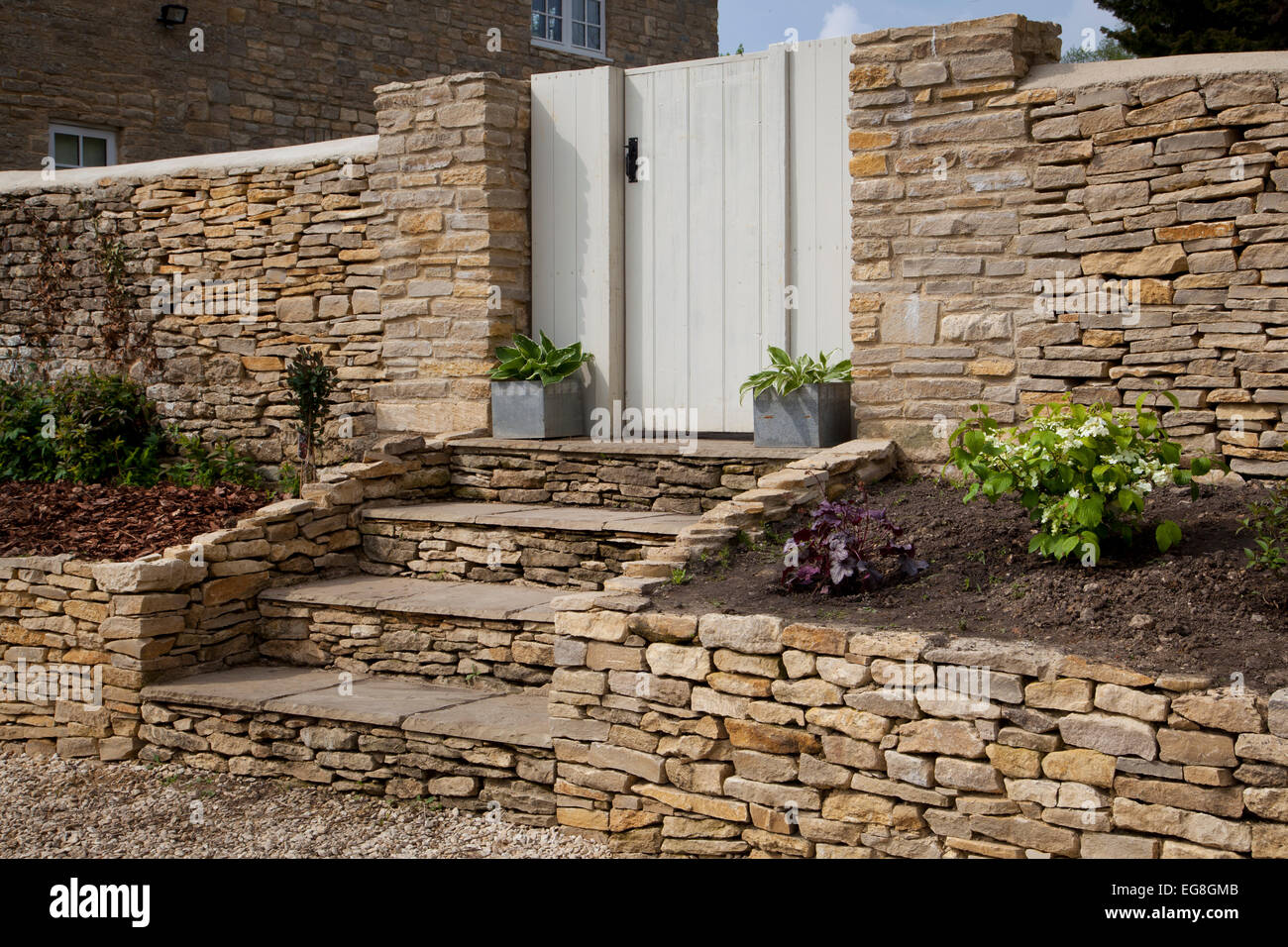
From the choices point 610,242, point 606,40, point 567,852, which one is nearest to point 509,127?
point 610,242

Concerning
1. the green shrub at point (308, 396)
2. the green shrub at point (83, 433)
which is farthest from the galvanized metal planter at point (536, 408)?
the green shrub at point (83, 433)

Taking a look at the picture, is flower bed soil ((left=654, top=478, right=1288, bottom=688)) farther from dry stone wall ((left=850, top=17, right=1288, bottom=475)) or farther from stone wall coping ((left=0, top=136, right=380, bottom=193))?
stone wall coping ((left=0, top=136, right=380, bottom=193))

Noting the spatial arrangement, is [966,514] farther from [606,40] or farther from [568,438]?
[606,40]

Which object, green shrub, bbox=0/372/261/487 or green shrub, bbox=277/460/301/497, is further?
green shrub, bbox=0/372/261/487

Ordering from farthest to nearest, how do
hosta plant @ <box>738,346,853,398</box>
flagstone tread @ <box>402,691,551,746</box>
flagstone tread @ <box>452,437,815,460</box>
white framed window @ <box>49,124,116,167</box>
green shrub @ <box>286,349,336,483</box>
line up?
white framed window @ <box>49,124,116,167</box> < green shrub @ <box>286,349,336,483</box> < hosta plant @ <box>738,346,853,398</box> < flagstone tread @ <box>452,437,815,460</box> < flagstone tread @ <box>402,691,551,746</box>

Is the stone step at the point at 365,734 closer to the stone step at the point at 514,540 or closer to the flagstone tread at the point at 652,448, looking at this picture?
the stone step at the point at 514,540

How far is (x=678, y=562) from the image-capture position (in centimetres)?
489

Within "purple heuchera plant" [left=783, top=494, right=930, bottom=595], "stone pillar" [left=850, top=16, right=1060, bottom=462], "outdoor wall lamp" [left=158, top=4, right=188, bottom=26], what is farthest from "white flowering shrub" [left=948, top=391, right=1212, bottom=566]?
"outdoor wall lamp" [left=158, top=4, right=188, bottom=26]

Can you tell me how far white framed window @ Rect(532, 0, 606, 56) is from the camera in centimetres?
1310

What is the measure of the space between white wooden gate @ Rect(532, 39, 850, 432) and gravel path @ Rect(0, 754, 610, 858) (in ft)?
9.56

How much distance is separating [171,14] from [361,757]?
317 inches

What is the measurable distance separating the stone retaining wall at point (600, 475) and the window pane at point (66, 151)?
18.3ft

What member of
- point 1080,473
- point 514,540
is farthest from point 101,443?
→ point 1080,473

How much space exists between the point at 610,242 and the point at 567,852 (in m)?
3.73
